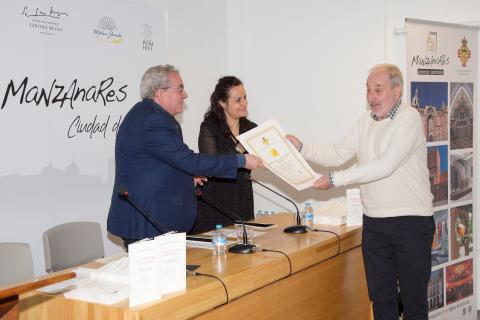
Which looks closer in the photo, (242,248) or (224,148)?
(242,248)

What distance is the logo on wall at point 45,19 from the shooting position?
3871 millimetres

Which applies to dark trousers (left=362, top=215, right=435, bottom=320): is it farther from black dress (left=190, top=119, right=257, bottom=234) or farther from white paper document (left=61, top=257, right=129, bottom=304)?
white paper document (left=61, top=257, right=129, bottom=304)

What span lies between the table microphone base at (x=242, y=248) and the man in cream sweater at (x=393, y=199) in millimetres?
649

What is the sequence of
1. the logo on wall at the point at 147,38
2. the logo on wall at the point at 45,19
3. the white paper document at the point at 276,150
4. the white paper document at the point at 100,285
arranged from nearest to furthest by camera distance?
1. the white paper document at the point at 100,285
2. the white paper document at the point at 276,150
3. the logo on wall at the point at 45,19
4. the logo on wall at the point at 147,38

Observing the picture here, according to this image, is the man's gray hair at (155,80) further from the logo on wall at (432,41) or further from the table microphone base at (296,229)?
the logo on wall at (432,41)

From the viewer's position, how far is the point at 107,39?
14.7ft

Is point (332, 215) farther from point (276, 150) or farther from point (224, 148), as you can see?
point (224, 148)

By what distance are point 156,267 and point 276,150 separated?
55.5 inches

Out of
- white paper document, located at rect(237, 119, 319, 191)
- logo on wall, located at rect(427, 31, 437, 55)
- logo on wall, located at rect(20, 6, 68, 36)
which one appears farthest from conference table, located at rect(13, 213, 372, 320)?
logo on wall, located at rect(20, 6, 68, 36)

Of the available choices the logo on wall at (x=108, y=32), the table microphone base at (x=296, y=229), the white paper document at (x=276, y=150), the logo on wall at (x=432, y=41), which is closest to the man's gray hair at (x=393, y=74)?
the white paper document at (x=276, y=150)

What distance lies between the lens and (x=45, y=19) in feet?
13.0

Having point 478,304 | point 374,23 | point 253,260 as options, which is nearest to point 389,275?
point 253,260

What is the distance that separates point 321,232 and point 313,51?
7.15 ft

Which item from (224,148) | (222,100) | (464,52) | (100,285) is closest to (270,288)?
(100,285)
